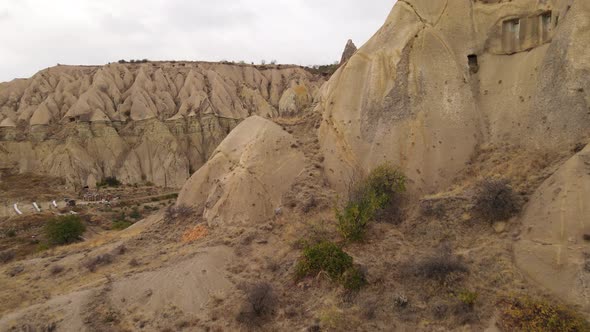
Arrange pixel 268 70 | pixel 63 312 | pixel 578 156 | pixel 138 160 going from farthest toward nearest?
pixel 268 70 → pixel 138 160 → pixel 63 312 → pixel 578 156

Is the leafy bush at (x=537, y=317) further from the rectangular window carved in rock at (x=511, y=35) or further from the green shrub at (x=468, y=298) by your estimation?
the rectangular window carved in rock at (x=511, y=35)

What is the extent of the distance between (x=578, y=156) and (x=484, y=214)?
2558 mm

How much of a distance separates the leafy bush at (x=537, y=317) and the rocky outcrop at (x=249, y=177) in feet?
29.3

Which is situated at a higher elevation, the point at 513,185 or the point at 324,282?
the point at 513,185

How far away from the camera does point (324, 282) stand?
11281mm

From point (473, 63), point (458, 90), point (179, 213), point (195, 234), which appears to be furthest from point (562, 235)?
point (179, 213)

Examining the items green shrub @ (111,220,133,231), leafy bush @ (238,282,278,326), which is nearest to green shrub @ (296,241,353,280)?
leafy bush @ (238,282,278,326)

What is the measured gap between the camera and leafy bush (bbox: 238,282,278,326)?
1054 cm

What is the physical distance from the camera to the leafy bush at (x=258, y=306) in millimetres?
10540

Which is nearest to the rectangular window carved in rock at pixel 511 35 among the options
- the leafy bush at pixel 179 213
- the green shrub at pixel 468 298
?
the green shrub at pixel 468 298

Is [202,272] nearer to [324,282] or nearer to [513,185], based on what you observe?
[324,282]

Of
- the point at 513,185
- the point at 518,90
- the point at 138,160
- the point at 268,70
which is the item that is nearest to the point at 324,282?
the point at 513,185

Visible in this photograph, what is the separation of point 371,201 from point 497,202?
136 inches

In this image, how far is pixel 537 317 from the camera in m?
8.10
